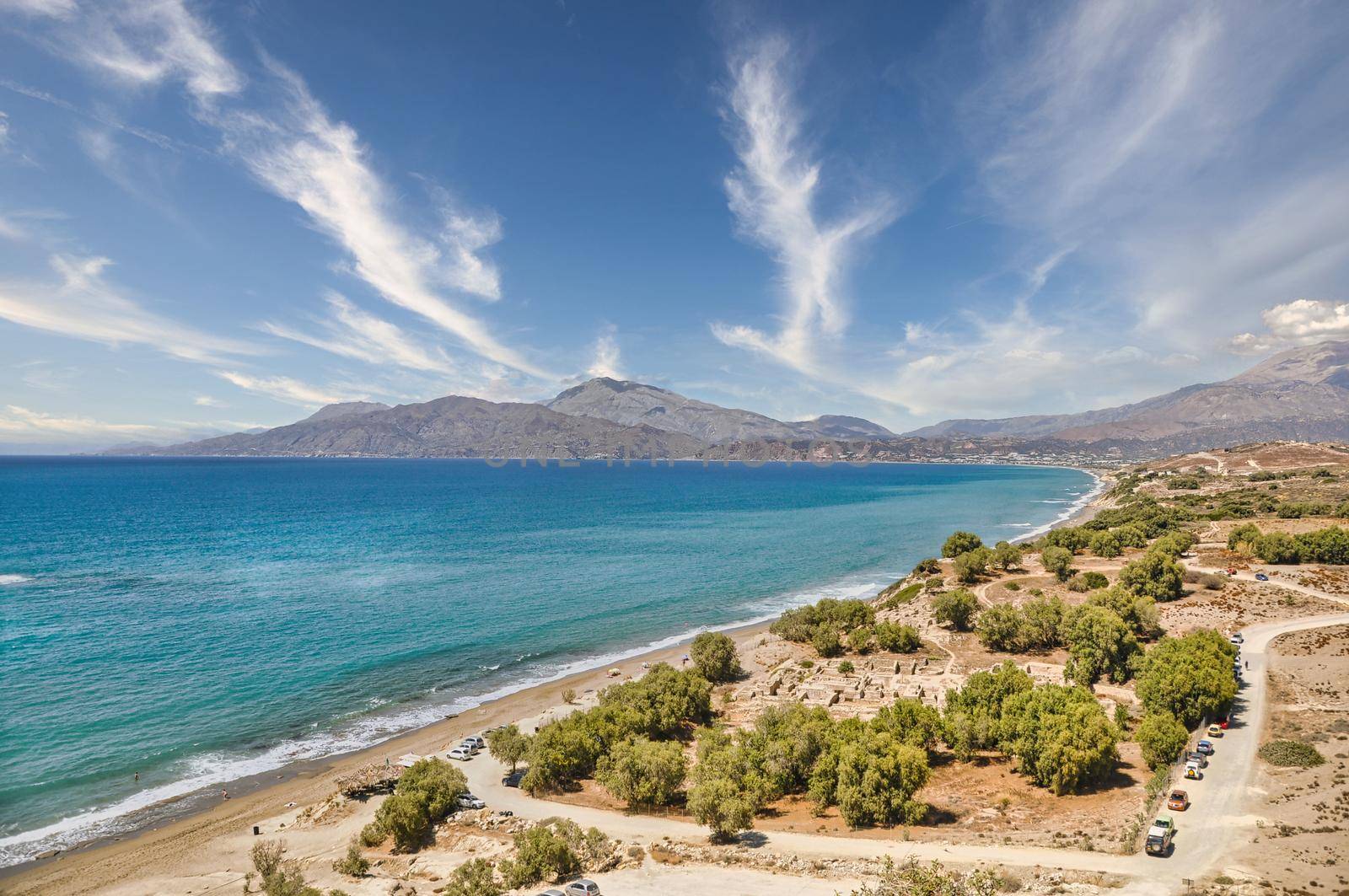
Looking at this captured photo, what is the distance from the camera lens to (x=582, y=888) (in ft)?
75.8

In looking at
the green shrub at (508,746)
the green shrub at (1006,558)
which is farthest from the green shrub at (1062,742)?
the green shrub at (1006,558)

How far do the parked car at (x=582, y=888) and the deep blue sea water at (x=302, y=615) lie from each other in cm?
2631

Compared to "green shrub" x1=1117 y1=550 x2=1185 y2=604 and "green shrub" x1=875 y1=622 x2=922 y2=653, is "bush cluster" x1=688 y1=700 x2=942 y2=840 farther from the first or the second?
"green shrub" x1=1117 y1=550 x2=1185 y2=604

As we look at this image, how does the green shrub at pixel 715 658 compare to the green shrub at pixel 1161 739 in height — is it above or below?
below

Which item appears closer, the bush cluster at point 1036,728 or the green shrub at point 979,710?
the bush cluster at point 1036,728

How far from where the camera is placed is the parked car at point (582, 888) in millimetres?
22806

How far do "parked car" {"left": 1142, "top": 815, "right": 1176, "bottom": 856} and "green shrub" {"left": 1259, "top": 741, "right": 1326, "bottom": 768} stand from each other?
12.0 m

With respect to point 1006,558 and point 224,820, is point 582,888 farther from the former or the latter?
point 1006,558

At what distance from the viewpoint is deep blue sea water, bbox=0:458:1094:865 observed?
39.0m

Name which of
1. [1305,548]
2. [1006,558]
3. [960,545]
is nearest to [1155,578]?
[1006,558]

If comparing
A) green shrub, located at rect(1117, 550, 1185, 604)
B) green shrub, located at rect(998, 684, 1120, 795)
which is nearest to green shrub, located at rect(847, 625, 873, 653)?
green shrub, located at rect(998, 684, 1120, 795)

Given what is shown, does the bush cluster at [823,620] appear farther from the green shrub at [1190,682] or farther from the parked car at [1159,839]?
the parked car at [1159,839]

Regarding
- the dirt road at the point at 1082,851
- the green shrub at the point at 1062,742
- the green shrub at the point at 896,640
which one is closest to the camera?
the dirt road at the point at 1082,851

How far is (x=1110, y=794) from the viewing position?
29906 mm
